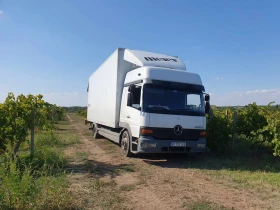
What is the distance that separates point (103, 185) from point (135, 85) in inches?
146

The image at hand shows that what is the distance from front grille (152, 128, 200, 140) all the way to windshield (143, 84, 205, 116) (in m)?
0.56

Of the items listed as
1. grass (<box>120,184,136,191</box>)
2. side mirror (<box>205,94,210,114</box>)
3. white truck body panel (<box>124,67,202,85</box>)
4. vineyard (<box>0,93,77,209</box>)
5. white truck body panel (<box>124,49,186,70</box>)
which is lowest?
grass (<box>120,184,136,191</box>)

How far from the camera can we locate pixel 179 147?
26.2 ft

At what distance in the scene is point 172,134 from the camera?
7.90 metres

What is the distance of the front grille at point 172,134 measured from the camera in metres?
7.77

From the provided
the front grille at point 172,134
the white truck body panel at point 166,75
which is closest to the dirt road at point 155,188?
the front grille at point 172,134

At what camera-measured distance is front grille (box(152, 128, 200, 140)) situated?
25.5ft

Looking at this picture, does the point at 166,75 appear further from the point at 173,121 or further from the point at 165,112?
the point at 173,121

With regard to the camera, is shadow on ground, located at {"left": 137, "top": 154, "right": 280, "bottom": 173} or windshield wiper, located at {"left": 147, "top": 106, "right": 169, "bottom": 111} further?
windshield wiper, located at {"left": 147, "top": 106, "right": 169, "bottom": 111}

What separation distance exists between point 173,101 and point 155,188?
10.7 feet

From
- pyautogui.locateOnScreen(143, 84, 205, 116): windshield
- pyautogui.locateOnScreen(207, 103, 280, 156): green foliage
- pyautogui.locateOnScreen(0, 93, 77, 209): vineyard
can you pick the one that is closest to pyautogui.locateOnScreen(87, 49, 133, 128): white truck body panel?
pyautogui.locateOnScreen(143, 84, 205, 116): windshield

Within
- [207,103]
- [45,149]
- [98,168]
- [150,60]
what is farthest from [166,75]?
[45,149]

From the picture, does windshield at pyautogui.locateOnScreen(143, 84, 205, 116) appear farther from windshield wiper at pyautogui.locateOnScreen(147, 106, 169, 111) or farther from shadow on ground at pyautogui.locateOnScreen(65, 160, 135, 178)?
shadow on ground at pyautogui.locateOnScreen(65, 160, 135, 178)

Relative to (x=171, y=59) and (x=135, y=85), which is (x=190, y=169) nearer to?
(x=135, y=85)
